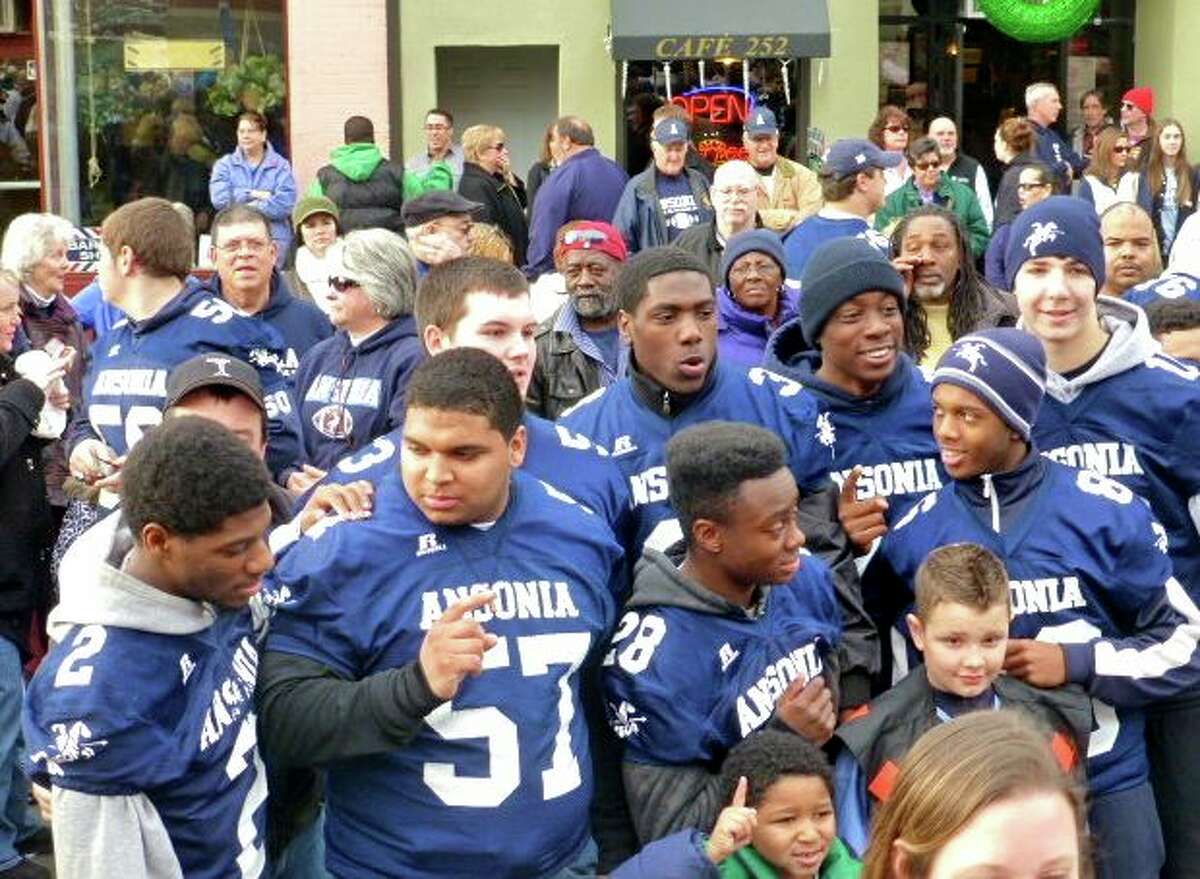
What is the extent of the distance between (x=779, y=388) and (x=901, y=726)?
103cm

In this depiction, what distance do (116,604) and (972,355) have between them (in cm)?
222

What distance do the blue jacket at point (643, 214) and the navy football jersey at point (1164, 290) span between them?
4600 mm

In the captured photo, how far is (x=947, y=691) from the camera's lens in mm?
4684

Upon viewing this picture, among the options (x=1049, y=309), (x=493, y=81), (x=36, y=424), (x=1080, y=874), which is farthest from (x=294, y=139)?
(x=1080, y=874)

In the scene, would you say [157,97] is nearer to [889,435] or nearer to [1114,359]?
[889,435]

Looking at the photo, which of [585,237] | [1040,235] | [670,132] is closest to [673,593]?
[1040,235]

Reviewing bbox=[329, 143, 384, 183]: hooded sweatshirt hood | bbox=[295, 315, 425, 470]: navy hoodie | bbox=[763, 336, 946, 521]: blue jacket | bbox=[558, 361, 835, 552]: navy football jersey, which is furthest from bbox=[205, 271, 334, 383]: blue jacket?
bbox=[329, 143, 384, 183]: hooded sweatshirt hood

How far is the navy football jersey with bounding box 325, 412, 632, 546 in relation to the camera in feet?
15.3

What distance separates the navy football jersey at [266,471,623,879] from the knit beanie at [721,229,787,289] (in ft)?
12.0

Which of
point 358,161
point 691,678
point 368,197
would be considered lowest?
→ point 691,678

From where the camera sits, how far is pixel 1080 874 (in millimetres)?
2500

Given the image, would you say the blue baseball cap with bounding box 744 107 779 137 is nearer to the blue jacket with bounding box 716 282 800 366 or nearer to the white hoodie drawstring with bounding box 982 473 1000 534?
the blue jacket with bounding box 716 282 800 366

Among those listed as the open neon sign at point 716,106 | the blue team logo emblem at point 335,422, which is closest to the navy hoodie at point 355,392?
the blue team logo emblem at point 335,422

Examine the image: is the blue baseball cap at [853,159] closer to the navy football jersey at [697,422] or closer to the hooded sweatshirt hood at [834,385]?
the hooded sweatshirt hood at [834,385]
